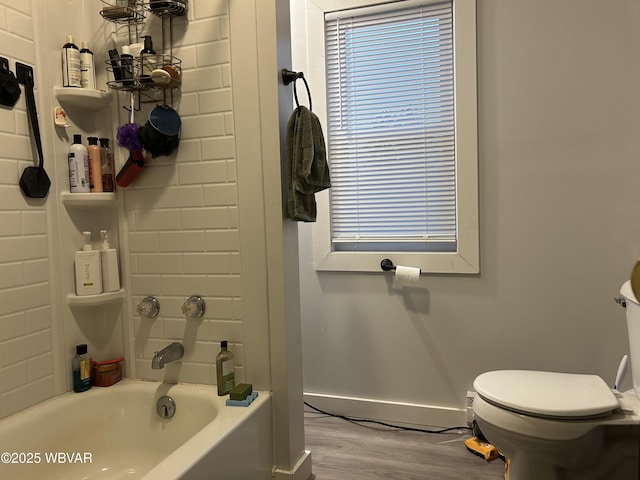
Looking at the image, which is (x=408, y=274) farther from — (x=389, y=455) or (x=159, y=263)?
(x=159, y=263)

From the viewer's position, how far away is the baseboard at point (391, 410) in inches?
97.7

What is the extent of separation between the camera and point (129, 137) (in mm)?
1938

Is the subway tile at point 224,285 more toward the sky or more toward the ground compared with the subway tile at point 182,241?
more toward the ground

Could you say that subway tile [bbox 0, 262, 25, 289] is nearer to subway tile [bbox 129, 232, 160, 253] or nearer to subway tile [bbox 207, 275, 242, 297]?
subway tile [bbox 129, 232, 160, 253]

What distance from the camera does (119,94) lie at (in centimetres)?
205

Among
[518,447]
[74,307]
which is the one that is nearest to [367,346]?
[518,447]

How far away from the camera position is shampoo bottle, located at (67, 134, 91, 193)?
1.92 m

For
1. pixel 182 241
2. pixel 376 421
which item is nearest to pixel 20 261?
pixel 182 241

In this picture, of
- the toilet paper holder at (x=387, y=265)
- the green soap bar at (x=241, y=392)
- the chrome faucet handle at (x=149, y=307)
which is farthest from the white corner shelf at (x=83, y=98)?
the toilet paper holder at (x=387, y=265)

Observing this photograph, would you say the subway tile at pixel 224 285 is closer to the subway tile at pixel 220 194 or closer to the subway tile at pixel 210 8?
the subway tile at pixel 220 194

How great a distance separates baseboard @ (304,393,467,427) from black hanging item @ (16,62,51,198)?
1.81 meters

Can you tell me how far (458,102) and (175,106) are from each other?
1.39 metres

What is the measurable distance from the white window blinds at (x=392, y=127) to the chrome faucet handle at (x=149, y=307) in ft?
3.47

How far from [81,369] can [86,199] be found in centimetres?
72
